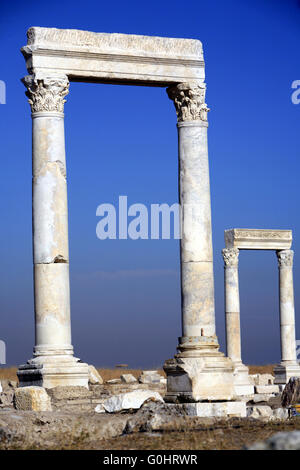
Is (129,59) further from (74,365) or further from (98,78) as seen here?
(74,365)

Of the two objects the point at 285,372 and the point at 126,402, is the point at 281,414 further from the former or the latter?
the point at 285,372

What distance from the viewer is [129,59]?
24750 mm

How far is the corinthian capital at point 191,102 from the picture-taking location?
976 inches

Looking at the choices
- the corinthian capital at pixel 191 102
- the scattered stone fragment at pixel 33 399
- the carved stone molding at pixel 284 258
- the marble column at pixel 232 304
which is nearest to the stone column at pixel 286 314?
the carved stone molding at pixel 284 258

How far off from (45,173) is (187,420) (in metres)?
7.59

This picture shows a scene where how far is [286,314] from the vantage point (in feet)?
151

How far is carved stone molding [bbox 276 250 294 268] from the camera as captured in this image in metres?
46.0

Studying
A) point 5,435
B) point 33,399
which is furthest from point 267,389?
point 5,435

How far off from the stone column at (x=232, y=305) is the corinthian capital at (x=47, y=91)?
2133 cm

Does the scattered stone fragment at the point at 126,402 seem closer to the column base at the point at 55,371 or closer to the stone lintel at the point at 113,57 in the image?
the column base at the point at 55,371

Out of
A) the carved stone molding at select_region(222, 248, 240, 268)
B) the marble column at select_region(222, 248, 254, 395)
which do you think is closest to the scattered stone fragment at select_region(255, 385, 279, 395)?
the marble column at select_region(222, 248, 254, 395)

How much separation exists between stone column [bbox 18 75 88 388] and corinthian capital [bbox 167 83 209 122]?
2.90m

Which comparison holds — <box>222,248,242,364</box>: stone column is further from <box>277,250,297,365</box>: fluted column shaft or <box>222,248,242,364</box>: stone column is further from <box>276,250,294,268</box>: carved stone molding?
<box>277,250,297,365</box>: fluted column shaft

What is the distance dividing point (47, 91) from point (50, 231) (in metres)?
3.43
